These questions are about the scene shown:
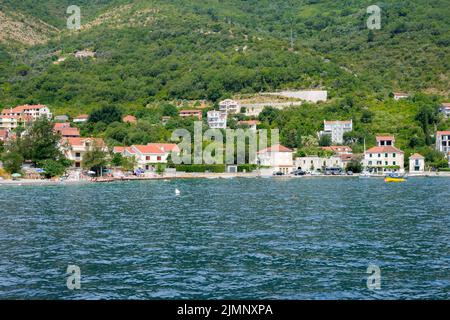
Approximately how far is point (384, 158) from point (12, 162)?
177ft

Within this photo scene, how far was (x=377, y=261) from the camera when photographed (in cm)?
1978

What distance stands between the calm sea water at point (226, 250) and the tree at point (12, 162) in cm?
3601

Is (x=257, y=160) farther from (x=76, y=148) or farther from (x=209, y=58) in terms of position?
(x=209, y=58)

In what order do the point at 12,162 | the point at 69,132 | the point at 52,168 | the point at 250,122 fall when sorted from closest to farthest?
the point at 12,162 → the point at 52,168 → the point at 69,132 → the point at 250,122

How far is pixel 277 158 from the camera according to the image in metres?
93.2

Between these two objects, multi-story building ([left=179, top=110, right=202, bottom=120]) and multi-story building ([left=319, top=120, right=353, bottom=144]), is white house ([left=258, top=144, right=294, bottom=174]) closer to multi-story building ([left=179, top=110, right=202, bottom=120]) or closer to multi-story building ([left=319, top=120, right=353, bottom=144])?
multi-story building ([left=319, top=120, right=353, bottom=144])

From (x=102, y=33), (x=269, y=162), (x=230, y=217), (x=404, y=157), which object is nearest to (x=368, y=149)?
(x=404, y=157)

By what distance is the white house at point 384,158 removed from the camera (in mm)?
93875

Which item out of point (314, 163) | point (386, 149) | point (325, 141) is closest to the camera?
point (386, 149)

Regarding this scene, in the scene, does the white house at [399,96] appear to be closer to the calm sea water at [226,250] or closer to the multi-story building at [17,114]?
the multi-story building at [17,114]

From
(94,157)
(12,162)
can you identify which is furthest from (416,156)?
(12,162)

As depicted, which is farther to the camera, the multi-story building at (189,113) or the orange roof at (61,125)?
the multi-story building at (189,113)

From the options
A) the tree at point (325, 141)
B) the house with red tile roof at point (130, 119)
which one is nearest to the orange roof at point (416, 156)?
the tree at point (325, 141)
